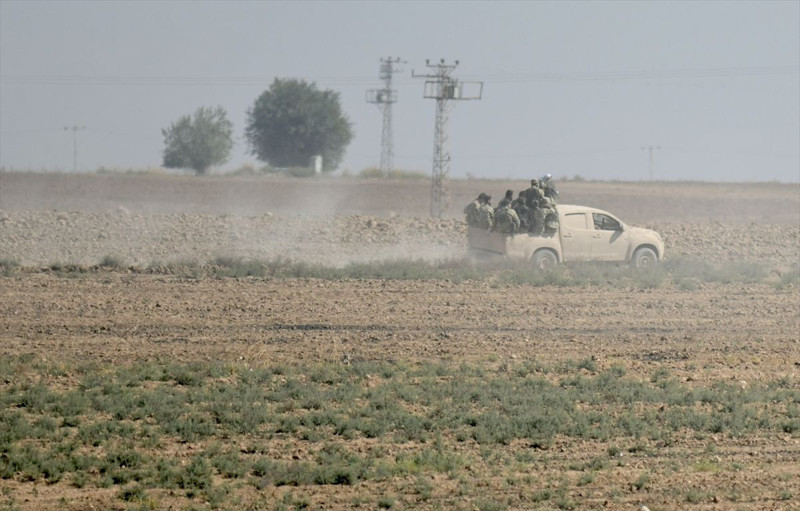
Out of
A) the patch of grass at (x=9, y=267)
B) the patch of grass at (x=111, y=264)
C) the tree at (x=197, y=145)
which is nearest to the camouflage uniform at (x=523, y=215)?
the patch of grass at (x=111, y=264)

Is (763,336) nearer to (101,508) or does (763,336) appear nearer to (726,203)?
(101,508)

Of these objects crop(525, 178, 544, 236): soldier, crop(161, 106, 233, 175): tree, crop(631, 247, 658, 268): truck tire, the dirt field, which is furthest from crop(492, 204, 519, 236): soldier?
crop(161, 106, 233, 175): tree

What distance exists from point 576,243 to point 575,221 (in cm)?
48

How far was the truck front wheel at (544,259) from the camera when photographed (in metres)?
25.5

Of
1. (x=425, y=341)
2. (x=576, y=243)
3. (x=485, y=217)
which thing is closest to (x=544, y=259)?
(x=576, y=243)

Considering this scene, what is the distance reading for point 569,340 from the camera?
56.2ft

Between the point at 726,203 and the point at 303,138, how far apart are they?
57.4 meters

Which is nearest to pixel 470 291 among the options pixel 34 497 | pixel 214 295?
pixel 214 295

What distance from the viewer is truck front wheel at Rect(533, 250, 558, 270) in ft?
83.5

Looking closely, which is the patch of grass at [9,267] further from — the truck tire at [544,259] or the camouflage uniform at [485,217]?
the truck tire at [544,259]

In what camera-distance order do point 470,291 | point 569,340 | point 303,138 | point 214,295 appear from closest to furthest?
1. point 569,340
2. point 214,295
3. point 470,291
4. point 303,138

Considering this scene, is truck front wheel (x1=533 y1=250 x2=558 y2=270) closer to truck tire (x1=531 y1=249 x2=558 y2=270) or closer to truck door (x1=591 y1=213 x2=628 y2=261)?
truck tire (x1=531 y1=249 x2=558 y2=270)

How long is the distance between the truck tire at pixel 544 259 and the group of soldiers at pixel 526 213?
0.41 m

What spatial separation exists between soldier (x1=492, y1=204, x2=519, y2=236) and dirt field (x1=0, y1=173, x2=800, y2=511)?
61.3 inches
